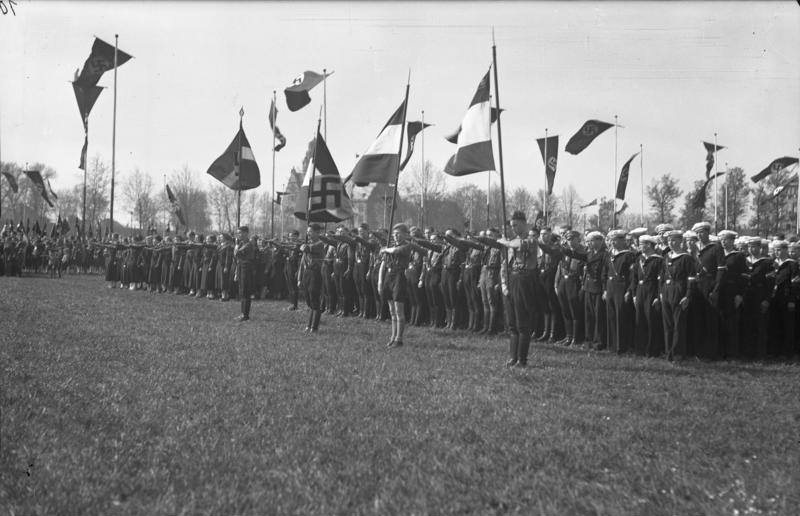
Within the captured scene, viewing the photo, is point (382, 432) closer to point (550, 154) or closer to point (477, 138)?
point (477, 138)

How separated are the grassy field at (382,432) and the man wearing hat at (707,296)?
77 cm

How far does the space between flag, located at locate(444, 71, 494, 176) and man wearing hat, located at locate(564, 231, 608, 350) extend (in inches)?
92.5

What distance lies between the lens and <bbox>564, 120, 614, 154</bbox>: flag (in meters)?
25.1

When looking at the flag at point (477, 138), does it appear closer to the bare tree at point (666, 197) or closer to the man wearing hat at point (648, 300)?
the man wearing hat at point (648, 300)

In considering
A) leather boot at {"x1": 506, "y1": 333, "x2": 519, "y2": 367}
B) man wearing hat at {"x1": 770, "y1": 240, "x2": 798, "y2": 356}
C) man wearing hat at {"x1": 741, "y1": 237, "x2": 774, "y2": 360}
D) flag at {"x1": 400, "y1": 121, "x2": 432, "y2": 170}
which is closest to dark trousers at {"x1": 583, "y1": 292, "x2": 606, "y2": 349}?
man wearing hat at {"x1": 741, "y1": 237, "x2": 774, "y2": 360}

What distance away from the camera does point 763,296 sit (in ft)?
37.4

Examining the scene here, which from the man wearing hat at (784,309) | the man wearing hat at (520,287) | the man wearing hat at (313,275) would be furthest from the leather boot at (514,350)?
the man wearing hat at (784,309)

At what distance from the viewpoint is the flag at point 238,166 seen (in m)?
Result: 20.5

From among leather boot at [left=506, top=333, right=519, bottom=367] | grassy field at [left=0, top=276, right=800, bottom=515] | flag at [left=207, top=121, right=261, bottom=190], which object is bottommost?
grassy field at [left=0, top=276, right=800, bottom=515]

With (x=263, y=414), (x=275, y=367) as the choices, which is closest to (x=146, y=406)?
(x=263, y=414)

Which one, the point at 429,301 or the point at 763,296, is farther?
the point at 429,301

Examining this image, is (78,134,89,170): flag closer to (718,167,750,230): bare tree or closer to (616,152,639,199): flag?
(616,152,639,199): flag

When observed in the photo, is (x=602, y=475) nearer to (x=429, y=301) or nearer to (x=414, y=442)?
(x=414, y=442)

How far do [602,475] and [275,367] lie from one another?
5311mm
